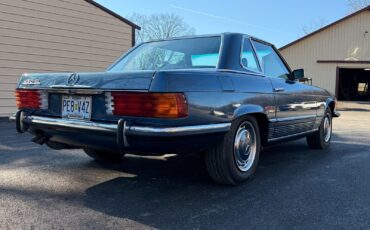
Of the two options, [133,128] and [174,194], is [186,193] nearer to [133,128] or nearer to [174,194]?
[174,194]

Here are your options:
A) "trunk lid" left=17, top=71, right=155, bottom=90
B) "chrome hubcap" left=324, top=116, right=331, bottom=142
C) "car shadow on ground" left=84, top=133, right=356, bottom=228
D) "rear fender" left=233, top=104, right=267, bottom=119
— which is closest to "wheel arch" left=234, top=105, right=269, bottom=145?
"rear fender" left=233, top=104, right=267, bottom=119

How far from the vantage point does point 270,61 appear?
5.33 m

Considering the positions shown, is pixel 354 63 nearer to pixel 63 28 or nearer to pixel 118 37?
pixel 118 37

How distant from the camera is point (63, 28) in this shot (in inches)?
535

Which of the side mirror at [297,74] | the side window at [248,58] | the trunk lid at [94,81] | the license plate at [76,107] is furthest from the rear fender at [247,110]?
the side mirror at [297,74]

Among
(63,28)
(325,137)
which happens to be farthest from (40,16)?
(325,137)

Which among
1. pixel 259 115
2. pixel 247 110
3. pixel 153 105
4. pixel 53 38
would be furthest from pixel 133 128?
pixel 53 38

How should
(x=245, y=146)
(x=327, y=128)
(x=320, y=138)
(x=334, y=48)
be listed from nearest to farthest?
1. (x=245, y=146)
2. (x=320, y=138)
3. (x=327, y=128)
4. (x=334, y=48)

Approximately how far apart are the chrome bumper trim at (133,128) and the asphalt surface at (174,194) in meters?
0.66

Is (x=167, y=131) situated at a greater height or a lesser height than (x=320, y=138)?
greater

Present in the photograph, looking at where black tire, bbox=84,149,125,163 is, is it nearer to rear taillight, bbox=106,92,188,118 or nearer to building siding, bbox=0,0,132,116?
rear taillight, bbox=106,92,188,118

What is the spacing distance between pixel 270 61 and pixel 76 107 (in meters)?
2.65

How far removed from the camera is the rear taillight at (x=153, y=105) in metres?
3.32

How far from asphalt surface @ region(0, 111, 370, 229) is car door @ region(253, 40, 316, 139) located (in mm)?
517
